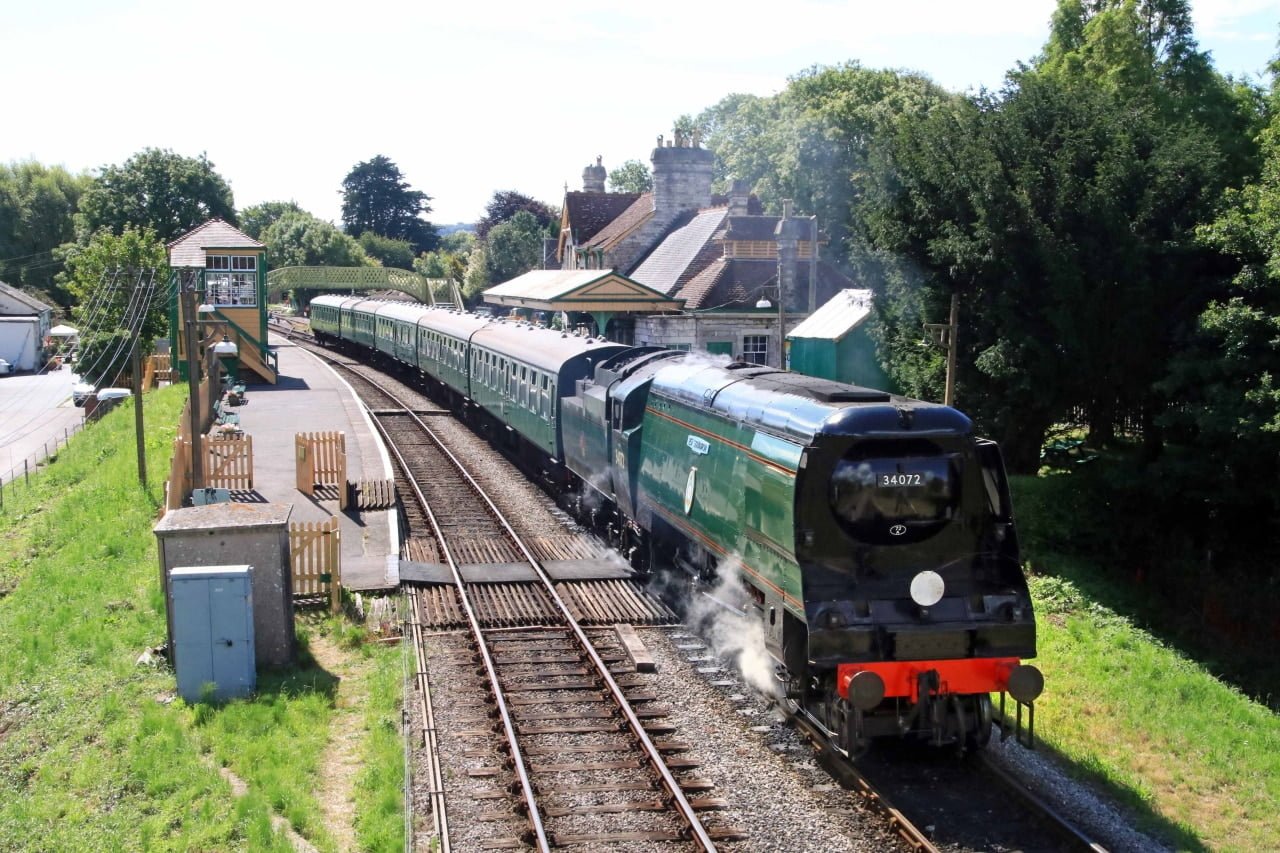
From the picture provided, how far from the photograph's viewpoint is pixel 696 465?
1294 centimetres

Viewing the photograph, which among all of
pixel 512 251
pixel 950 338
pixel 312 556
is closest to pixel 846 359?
pixel 950 338

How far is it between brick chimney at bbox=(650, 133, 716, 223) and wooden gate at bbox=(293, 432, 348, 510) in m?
26.8

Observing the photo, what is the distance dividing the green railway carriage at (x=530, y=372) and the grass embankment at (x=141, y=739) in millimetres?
6943

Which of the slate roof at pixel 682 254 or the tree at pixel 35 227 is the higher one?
the tree at pixel 35 227

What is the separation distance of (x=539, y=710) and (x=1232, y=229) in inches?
517

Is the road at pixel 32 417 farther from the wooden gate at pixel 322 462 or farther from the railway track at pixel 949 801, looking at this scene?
the railway track at pixel 949 801

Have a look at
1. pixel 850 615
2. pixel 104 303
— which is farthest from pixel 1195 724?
pixel 104 303

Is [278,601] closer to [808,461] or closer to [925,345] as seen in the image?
[808,461]

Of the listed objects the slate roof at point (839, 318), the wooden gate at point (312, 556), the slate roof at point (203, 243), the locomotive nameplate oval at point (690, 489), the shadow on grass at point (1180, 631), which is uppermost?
the slate roof at point (203, 243)

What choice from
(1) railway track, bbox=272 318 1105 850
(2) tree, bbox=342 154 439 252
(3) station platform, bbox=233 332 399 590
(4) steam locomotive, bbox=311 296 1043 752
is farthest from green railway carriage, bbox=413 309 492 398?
(2) tree, bbox=342 154 439 252

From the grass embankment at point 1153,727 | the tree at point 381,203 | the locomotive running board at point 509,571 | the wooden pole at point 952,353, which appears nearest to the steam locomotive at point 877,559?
the grass embankment at point 1153,727

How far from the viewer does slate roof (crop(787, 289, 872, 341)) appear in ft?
86.8

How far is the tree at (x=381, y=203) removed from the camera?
10650 centimetres

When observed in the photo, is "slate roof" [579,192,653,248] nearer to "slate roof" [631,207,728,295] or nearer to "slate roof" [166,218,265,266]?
"slate roof" [631,207,728,295]
